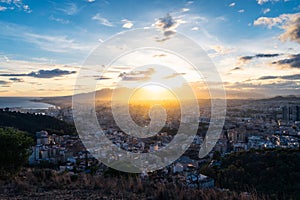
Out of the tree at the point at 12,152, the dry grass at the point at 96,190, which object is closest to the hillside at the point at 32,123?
the tree at the point at 12,152

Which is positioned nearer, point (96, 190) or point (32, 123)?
point (96, 190)

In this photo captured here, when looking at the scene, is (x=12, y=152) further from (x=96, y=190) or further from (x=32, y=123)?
(x=32, y=123)

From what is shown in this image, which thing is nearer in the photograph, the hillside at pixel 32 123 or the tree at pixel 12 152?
the tree at pixel 12 152

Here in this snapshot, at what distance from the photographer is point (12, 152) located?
4750 mm

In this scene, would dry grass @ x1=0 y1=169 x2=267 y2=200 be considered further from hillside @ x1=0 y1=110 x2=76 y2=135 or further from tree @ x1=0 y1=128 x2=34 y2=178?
hillside @ x1=0 y1=110 x2=76 y2=135

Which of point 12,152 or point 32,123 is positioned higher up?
point 12,152

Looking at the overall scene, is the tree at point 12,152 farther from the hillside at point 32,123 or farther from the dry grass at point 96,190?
the hillside at point 32,123

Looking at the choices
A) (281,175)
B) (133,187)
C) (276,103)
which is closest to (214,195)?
(133,187)

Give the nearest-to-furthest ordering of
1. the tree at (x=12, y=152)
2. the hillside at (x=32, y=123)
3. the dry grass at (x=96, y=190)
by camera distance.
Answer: the dry grass at (x=96, y=190) < the tree at (x=12, y=152) < the hillside at (x=32, y=123)

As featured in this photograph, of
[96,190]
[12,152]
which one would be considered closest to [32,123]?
[12,152]

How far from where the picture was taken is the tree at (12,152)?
15.3ft

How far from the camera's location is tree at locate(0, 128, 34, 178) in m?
4.66

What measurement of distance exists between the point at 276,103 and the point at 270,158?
1605 inches

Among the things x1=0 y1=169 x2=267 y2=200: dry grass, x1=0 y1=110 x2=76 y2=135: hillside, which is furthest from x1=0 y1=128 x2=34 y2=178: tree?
x1=0 y1=110 x2=76 y2=135: hillside
